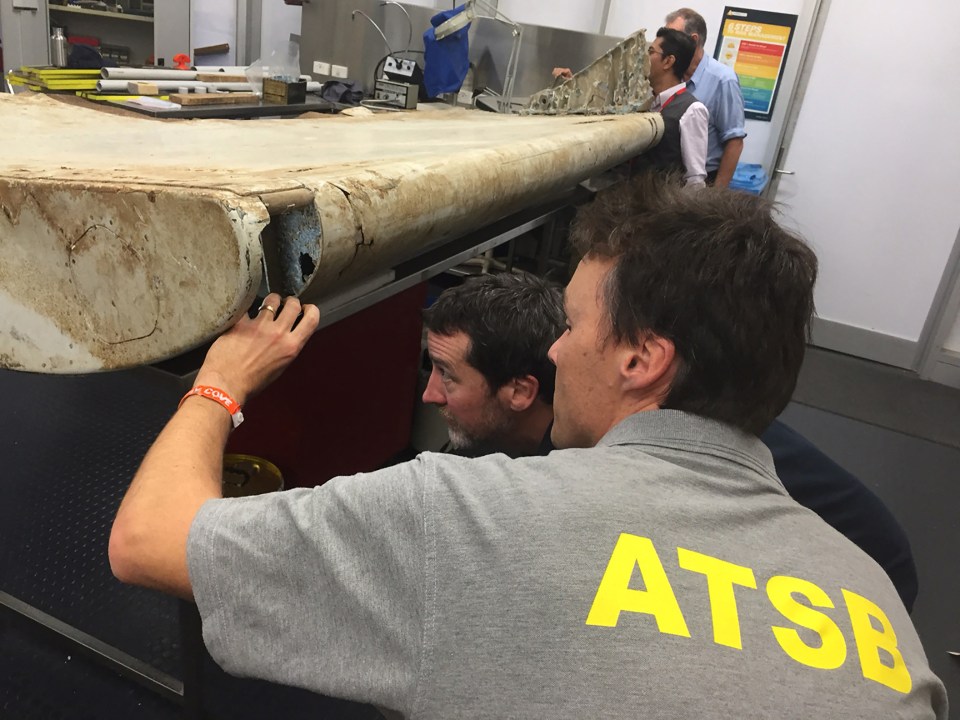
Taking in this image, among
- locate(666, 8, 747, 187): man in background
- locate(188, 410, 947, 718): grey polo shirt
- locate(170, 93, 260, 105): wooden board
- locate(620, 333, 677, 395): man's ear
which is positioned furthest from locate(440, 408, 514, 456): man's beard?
locate(666, 8, 747, 187): man in background

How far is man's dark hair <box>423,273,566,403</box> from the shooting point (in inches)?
51.3

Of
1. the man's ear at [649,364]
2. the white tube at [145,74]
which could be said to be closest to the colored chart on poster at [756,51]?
the white tube at [145,74]

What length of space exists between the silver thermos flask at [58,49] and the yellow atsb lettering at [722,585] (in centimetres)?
361

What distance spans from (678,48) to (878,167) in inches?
58.4

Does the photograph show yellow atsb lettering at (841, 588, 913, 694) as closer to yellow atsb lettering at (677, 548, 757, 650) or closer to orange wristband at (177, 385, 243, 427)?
yellow atsb lettering at (677, 548, 757, 650)

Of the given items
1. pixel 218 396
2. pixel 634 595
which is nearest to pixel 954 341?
pixel 634 595

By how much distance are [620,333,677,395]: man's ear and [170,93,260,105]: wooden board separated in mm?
1650

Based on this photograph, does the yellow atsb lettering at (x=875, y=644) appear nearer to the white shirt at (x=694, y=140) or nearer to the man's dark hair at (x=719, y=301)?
the man's dark hair at (x=719, y=301)

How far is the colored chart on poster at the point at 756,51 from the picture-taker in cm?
353

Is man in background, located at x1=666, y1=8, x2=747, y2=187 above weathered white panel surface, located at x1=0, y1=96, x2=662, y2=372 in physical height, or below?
above

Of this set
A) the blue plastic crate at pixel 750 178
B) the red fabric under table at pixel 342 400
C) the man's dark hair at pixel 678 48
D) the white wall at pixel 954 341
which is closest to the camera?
the red fabric under table at pixel 342 400

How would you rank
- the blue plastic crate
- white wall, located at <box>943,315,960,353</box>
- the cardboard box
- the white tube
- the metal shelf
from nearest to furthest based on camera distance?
the white tube, the cardboard box, the metal shelf, the blue plastic crate, white wall, located at <box>943,315,960,353</box>

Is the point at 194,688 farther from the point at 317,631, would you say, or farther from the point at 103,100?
the point at 103,100

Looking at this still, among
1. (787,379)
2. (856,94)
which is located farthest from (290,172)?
(856,94)
